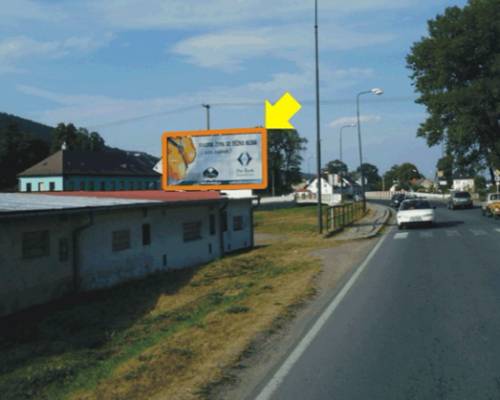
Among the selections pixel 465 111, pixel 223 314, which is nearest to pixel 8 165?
pixel 465 111

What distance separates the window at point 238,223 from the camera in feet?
92.3

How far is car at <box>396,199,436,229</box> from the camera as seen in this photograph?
3209cm

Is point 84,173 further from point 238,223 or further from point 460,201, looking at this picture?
point 238,223

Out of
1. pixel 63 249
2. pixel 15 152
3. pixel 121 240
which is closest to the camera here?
pixel 63 249

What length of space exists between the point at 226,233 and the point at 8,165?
84.3m

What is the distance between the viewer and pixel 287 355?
7.85m

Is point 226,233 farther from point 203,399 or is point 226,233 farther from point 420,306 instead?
point 203,399

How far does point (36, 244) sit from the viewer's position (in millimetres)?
13812

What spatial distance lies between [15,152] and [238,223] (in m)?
85.0

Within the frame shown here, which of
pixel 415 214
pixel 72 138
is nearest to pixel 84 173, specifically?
pixel 72 138

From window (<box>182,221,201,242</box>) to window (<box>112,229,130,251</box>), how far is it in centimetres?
410

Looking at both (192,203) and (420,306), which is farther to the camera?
(192,203)

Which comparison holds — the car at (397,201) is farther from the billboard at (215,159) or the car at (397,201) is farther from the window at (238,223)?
the window at (238,223)

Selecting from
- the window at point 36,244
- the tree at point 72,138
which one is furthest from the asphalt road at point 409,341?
the tree at point 72,138
